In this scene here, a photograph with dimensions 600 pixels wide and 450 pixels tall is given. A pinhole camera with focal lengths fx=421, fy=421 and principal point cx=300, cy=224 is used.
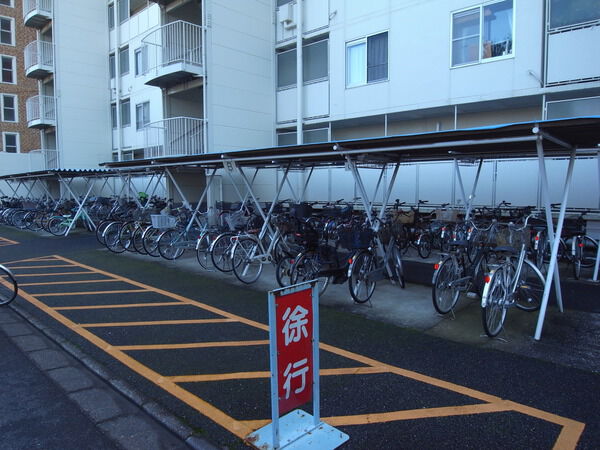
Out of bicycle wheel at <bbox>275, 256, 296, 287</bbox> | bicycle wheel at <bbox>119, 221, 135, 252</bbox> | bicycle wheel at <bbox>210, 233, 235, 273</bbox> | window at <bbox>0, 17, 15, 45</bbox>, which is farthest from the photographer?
window at <bbox>0, 17, 15, 45</bbox>

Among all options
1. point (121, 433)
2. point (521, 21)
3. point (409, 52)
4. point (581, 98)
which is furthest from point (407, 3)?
point (121, 433)

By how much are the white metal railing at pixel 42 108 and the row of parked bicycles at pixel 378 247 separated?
14072 millimetres

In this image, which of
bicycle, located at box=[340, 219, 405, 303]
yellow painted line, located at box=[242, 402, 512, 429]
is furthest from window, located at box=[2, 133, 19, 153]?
yellow painted line, located at box=[242, 402, 512, 429]

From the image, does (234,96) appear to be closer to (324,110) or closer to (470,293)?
(324,110)

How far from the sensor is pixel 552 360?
4133 mm

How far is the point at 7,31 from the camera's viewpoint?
26.5 meters

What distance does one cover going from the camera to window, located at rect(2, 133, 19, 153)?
992 inches

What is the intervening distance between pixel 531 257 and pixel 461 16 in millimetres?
7388

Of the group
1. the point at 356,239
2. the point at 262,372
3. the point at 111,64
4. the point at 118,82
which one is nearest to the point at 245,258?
the point at 356,239

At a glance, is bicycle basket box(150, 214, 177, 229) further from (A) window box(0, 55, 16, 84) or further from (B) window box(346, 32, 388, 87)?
(A) window box(0, 55, 16, 84)

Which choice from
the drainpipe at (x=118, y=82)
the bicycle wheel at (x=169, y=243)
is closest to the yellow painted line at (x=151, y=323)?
the bicycle wheel at (x=169, y=243)

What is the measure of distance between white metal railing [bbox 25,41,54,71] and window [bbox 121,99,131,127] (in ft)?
15.4

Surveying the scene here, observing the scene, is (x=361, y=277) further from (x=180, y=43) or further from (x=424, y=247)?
(x=180, y=43)

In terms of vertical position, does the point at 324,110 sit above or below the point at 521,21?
below
